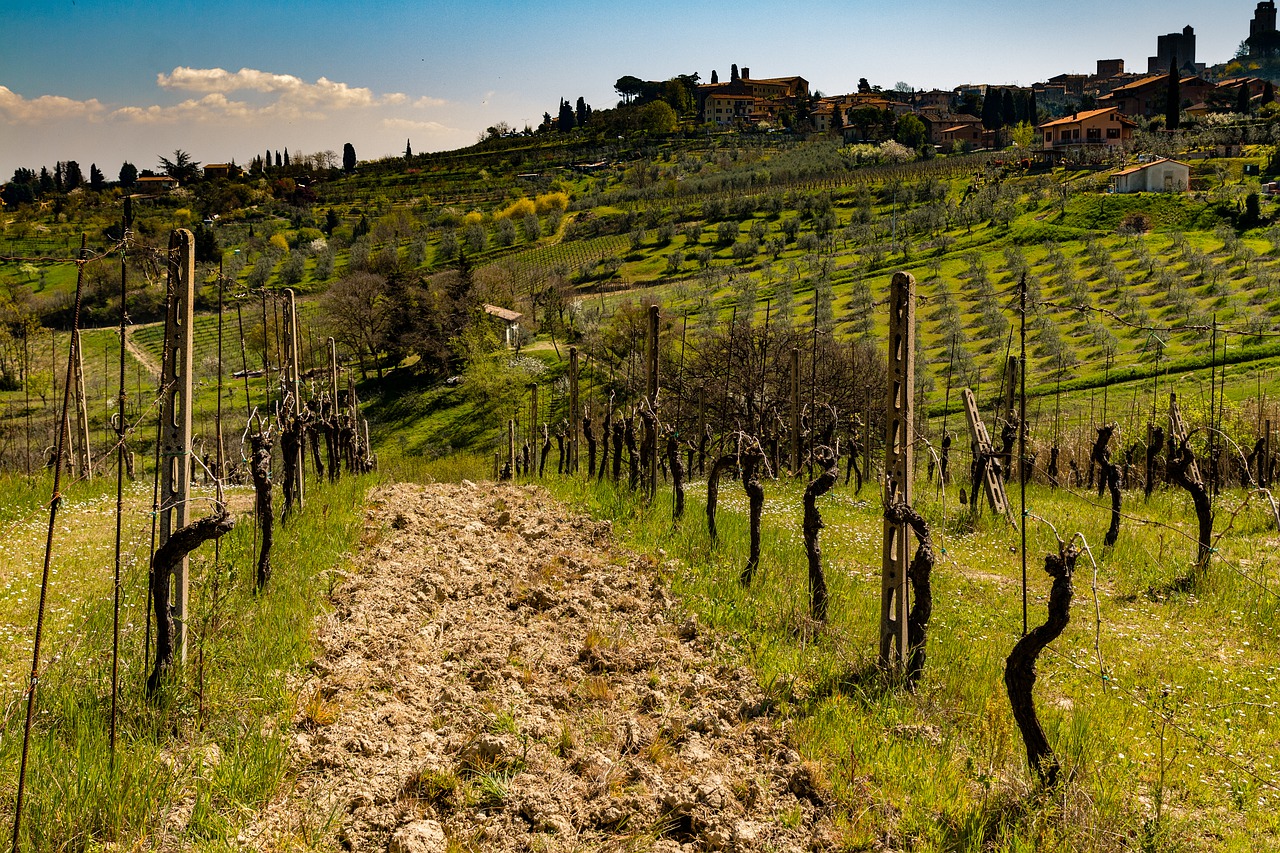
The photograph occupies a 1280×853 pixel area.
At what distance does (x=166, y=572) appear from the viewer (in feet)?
16.4

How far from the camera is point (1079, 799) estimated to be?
4.56m

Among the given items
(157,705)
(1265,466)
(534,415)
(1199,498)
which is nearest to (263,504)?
(157,705)

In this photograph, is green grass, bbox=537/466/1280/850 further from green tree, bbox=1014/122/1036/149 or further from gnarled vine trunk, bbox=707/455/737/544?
green tree, bbox=1014/122/1036/149

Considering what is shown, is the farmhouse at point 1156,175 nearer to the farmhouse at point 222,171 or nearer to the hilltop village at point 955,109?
the hilltop village at point 955,109

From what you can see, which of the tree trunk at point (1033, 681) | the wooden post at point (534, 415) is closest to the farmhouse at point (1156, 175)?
the wooden post at point (534, 415)

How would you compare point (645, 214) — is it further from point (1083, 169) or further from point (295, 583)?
point (295, 583)

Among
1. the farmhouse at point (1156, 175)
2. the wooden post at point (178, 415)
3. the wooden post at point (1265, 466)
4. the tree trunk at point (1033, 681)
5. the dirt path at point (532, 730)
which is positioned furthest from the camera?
the farmhouse at point (1156, 175)

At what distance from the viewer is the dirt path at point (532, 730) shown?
442cm

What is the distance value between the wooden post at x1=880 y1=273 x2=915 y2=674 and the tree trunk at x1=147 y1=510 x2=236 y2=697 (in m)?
4.45

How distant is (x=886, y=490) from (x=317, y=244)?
331ft

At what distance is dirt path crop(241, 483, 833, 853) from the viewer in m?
4.42

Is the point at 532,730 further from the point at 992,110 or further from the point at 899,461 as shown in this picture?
the point at 992,110

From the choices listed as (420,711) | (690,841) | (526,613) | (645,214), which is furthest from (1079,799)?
(645,214)

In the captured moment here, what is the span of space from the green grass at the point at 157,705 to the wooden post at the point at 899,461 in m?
4.19
